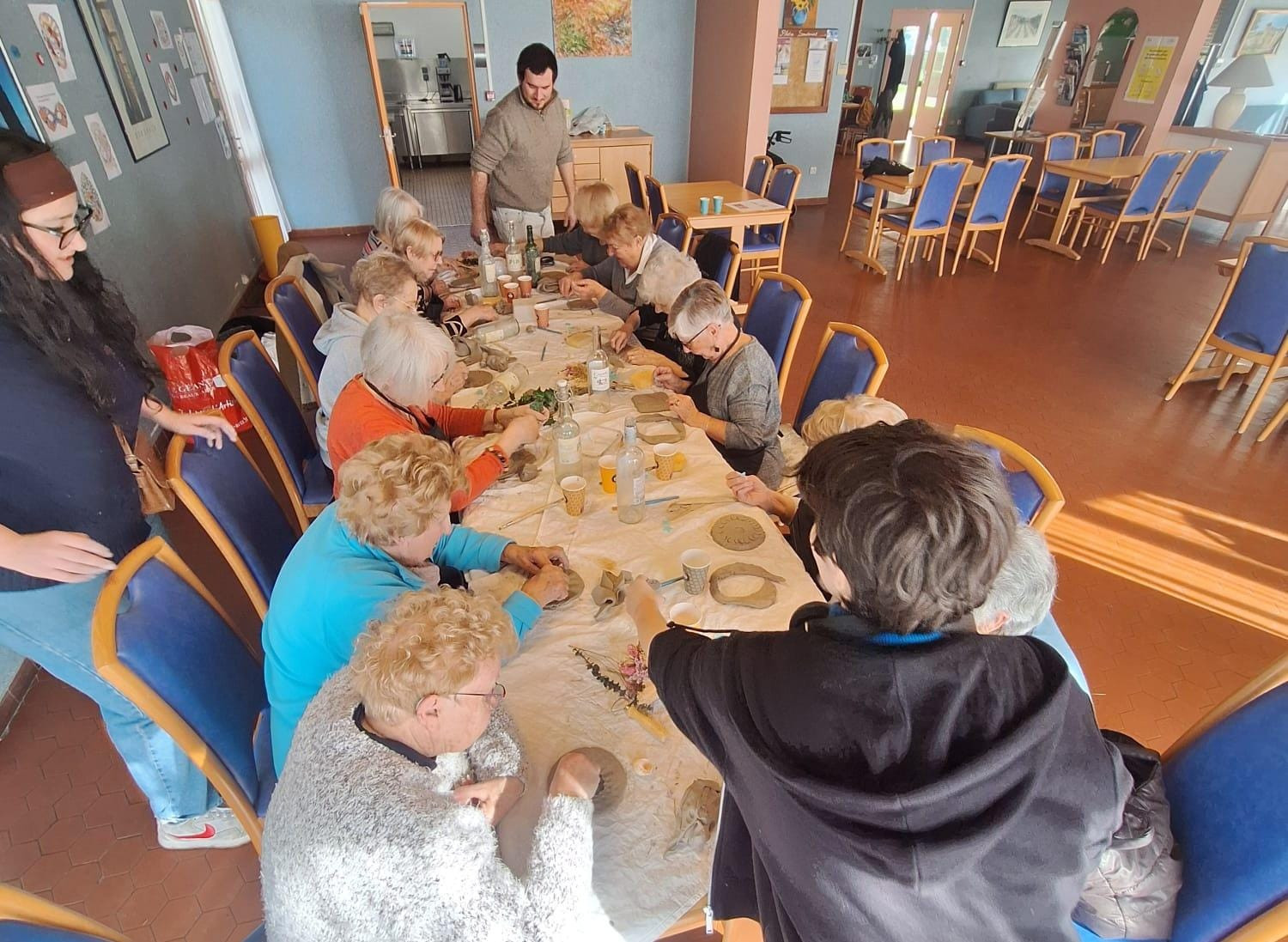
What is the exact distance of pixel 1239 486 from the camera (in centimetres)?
366

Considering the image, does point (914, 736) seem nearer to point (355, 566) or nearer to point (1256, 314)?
point (355, 566)

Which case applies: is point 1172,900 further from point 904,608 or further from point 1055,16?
point 1055,16

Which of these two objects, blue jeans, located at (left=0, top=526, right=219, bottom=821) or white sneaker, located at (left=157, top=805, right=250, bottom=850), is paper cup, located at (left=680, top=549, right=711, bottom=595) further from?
white sneaker, located at (left=157, top=805, right=250, bottom=850)

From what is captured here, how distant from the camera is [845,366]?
2553 millimetres

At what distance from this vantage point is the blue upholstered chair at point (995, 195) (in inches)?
248

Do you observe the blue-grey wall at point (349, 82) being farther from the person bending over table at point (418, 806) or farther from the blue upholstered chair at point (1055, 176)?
the person bending over table at point (418, 806)

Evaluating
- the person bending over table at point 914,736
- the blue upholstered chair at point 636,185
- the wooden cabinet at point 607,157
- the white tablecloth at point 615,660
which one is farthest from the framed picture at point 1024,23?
the person bending over table at point 914,736

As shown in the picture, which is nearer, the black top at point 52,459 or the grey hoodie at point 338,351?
the black top at point 52,459

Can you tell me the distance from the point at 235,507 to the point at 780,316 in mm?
2261

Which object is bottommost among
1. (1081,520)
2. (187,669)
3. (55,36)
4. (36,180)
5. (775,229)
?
(1081,520)

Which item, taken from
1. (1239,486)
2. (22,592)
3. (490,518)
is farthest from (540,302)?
(1239,486)

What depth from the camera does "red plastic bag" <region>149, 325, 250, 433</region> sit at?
373 centimetres

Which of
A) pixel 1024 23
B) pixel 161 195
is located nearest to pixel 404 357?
pixel 161 195

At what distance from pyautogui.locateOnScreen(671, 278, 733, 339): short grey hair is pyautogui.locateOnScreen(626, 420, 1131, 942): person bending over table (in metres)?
1.40
